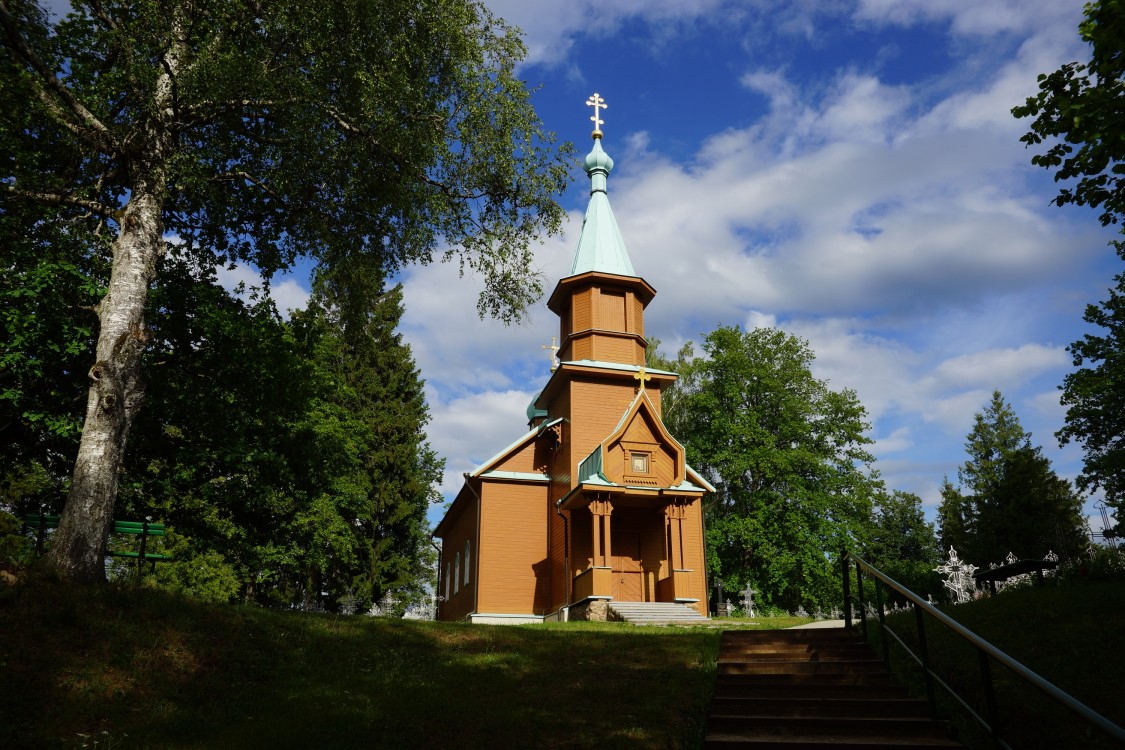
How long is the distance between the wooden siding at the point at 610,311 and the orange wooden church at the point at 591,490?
40 mm

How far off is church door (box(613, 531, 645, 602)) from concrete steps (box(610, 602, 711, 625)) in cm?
261

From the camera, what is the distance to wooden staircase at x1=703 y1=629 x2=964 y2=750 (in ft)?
21.3

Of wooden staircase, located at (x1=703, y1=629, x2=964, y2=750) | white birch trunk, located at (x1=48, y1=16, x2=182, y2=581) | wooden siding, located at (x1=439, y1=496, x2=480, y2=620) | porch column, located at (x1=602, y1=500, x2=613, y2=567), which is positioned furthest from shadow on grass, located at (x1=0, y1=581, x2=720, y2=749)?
wooden siding, located at (x1=439, y1=496, x2=480, y2=620)

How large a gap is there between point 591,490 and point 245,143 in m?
12.8

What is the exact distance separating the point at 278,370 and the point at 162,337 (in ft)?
8.35

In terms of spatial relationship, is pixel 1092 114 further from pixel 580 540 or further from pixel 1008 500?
pixel 1008 500

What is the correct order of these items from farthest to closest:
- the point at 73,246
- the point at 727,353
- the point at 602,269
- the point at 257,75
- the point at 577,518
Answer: the point at 727,353
the point at 602,269
the point at 577,518
the point at 73,246
the point at 257,75

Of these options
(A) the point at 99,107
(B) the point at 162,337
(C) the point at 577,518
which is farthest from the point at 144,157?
(C) the point at 577,518

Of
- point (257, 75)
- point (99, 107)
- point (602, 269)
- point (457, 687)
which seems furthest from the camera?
point (602, 269)

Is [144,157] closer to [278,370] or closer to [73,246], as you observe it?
[73,246]

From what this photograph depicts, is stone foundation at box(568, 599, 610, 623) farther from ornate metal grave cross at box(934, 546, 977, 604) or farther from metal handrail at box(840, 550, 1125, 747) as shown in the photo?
metal handrail at box(840, 550, 1125, 747)

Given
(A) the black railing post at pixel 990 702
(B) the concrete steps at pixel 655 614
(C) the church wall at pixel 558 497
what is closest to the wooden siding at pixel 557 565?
(C) the church wall at pixel 558 497

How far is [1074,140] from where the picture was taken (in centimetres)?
862

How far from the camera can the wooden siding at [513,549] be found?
79.8 ft
